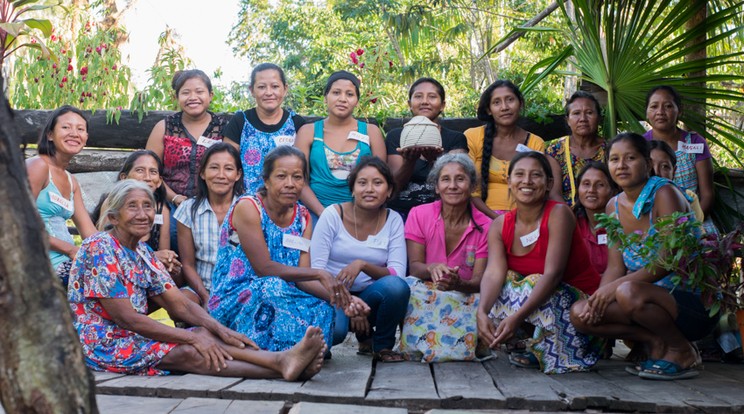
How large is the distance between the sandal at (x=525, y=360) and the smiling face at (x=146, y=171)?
227cm

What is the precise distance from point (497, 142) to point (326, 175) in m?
1.09

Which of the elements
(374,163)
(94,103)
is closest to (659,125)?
(374,163)

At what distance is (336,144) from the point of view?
16.7ft

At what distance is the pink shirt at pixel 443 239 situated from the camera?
14.4ft

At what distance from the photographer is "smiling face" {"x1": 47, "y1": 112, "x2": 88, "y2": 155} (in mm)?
4703

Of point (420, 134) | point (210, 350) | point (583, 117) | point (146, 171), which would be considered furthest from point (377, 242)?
point (583, 117)

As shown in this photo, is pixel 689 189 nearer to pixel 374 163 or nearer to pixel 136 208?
pixel 374 163

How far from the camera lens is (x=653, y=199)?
3.87 metres

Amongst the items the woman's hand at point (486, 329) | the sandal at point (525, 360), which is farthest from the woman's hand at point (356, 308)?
the sandal at point (525, 360)

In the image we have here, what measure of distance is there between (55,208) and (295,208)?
54.1 inches

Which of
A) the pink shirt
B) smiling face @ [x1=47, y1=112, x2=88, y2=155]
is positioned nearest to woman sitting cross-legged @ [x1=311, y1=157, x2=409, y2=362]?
the pink shirt

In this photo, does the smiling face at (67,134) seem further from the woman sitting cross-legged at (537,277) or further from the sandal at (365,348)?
the woman sitting cross-legged at (537,277)

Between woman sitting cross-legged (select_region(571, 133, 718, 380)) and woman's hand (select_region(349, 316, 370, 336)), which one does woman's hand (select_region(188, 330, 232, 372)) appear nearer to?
woman's hand (select_region(349, 316, 370, 336))

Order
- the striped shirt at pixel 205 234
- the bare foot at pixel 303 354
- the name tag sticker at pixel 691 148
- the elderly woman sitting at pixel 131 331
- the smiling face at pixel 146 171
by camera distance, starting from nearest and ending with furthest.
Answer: the bare foot at pixel 303 354 < the elderly woman sitting at pixel 131 331 < the striped shirt at pixel 205 234 < the smiling face at pixel 146 171 < the name tag sticker at pixel 691 148
